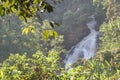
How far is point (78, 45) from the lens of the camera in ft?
140

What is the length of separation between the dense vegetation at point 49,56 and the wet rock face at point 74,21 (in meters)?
2.72

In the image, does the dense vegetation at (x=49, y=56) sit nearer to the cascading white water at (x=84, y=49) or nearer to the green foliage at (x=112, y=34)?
the green foliage at (x=112, y=34)

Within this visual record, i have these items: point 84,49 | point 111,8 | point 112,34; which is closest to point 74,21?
point 84,49

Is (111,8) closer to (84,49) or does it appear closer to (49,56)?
(84,49)

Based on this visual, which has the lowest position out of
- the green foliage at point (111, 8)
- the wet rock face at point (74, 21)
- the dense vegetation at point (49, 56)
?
the dense vegetation at point (49, 56)

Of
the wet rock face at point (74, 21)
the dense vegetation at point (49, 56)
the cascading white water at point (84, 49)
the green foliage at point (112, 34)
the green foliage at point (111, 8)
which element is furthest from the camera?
the wet rock face at point (74, 21)

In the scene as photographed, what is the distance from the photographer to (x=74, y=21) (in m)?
47.3

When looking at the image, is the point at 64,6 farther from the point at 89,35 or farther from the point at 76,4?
the point at 89,35

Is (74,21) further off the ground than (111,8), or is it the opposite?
(74,21)

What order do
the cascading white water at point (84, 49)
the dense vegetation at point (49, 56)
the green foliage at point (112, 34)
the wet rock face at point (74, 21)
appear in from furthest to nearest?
the wet rock face at point (74, 21), the cascading white water at point (84, 49), the green foliage at point (112, 34), the dense vegetation at point (49, 56)

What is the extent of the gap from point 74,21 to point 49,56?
38190 millimetres

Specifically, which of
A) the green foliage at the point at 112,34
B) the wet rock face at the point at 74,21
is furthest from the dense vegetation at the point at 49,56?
the wet rock face at the point at 74,21

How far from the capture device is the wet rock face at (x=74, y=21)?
4441 cm

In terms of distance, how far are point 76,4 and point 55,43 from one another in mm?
18271
